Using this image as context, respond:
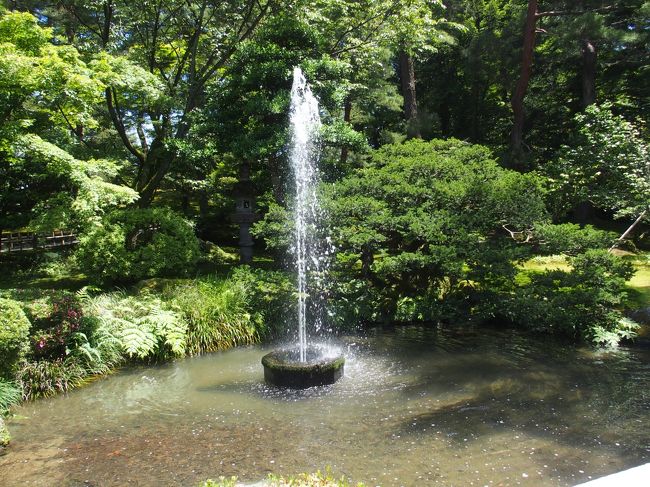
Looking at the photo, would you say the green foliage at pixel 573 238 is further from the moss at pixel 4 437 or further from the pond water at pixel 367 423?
the moss at pixel 4 437

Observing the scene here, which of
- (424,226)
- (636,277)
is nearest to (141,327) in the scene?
(424,226)

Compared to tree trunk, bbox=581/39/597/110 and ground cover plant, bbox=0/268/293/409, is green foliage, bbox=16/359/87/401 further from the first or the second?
tree trunk, bbox=581/39/597/110

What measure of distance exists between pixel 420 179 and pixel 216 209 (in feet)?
38.4

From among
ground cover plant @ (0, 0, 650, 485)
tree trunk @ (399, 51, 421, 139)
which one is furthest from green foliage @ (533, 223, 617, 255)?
tree trunk @ (399, 51, 421, 139)

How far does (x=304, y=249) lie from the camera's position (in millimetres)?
10438

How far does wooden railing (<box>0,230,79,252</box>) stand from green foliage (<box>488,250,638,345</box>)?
14423mm

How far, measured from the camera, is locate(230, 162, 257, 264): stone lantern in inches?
504

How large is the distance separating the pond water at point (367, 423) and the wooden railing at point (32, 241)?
11.2m

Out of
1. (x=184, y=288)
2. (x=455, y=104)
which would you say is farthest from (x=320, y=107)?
(x=455, y=104)

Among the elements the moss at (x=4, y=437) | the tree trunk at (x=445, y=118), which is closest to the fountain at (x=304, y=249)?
the moss at (x=4, y=437)

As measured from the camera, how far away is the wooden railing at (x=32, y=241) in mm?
16500

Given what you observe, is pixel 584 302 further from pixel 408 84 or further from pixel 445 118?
pixel 445 118

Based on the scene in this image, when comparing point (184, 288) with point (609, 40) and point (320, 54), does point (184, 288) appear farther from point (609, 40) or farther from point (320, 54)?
point (609, 40)

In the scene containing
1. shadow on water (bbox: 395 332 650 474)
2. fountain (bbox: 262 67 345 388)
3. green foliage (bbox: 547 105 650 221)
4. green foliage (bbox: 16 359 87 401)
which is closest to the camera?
shadow on water (bbox: 395 332 650 474)
